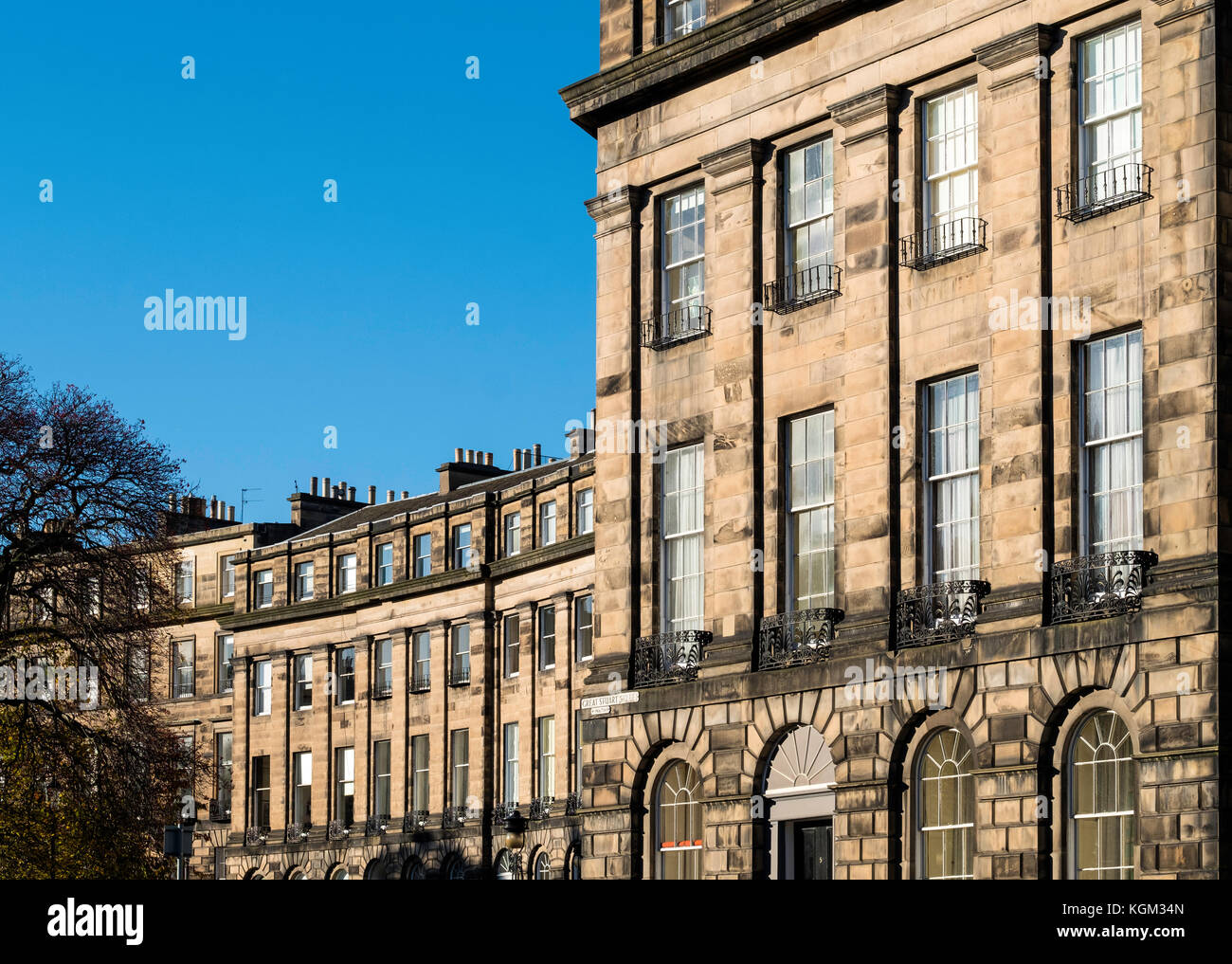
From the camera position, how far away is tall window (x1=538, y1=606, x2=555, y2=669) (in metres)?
70.1

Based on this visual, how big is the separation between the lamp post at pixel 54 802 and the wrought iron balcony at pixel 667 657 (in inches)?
679

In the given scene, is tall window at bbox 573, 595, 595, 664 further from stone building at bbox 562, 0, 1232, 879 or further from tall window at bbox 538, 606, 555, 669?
stone building at bbox 562, 0, 1232, 879

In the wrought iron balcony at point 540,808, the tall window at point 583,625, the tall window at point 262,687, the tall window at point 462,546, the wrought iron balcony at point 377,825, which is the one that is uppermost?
the tall window at point 462,546

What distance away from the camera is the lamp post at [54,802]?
47.8 meters

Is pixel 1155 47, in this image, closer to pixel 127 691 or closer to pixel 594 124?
pixel 594 124

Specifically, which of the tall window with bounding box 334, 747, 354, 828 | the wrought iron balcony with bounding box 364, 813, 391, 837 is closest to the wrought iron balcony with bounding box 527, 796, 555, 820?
the wrought iron balcony with bounding box 364, 813, 391, 837

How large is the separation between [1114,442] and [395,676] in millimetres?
50528

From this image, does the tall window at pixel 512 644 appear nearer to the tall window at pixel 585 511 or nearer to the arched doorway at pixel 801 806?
the tall window at pixel 585 511

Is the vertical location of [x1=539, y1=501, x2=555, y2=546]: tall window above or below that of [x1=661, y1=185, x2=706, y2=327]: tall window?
below

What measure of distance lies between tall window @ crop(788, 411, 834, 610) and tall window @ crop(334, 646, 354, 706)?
155 feet

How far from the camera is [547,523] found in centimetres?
7119

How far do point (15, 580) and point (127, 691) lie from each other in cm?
475

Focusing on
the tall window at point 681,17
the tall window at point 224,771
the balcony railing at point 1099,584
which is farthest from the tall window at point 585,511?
the balcony railing at point 1099,584
